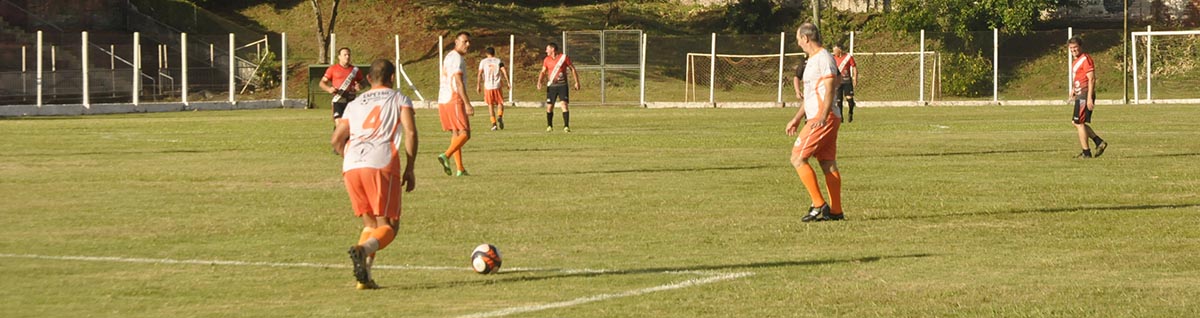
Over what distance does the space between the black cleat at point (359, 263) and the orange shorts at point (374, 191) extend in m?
0.48

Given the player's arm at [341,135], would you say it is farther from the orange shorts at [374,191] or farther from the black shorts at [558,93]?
the black shorts at [558,93]

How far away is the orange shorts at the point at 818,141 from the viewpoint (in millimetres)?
15516

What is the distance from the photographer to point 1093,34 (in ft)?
206

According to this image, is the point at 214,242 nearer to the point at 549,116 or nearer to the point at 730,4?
the point at 549,116

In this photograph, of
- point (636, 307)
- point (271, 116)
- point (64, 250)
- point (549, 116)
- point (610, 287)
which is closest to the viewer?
point (636, 307)

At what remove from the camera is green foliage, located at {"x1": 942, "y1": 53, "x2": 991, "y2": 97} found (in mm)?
58719

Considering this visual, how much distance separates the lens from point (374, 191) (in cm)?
1101

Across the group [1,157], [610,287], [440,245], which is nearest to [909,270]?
[610,287]

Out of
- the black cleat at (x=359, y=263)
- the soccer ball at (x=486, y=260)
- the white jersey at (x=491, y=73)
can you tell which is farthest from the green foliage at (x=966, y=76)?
the black cleat at (x=359, y=263)

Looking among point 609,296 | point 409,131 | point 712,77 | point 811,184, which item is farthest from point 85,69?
point 609,296

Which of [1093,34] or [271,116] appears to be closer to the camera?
[271,116]

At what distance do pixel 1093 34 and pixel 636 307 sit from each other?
55828mm

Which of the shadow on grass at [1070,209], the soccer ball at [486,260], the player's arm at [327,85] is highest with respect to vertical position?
the player's arm at [327,85]

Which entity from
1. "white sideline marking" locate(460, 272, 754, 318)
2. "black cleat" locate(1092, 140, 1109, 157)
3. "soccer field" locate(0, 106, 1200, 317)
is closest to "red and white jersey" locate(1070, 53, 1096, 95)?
"black cleat" locate(1092, 140, 1109, 157)
